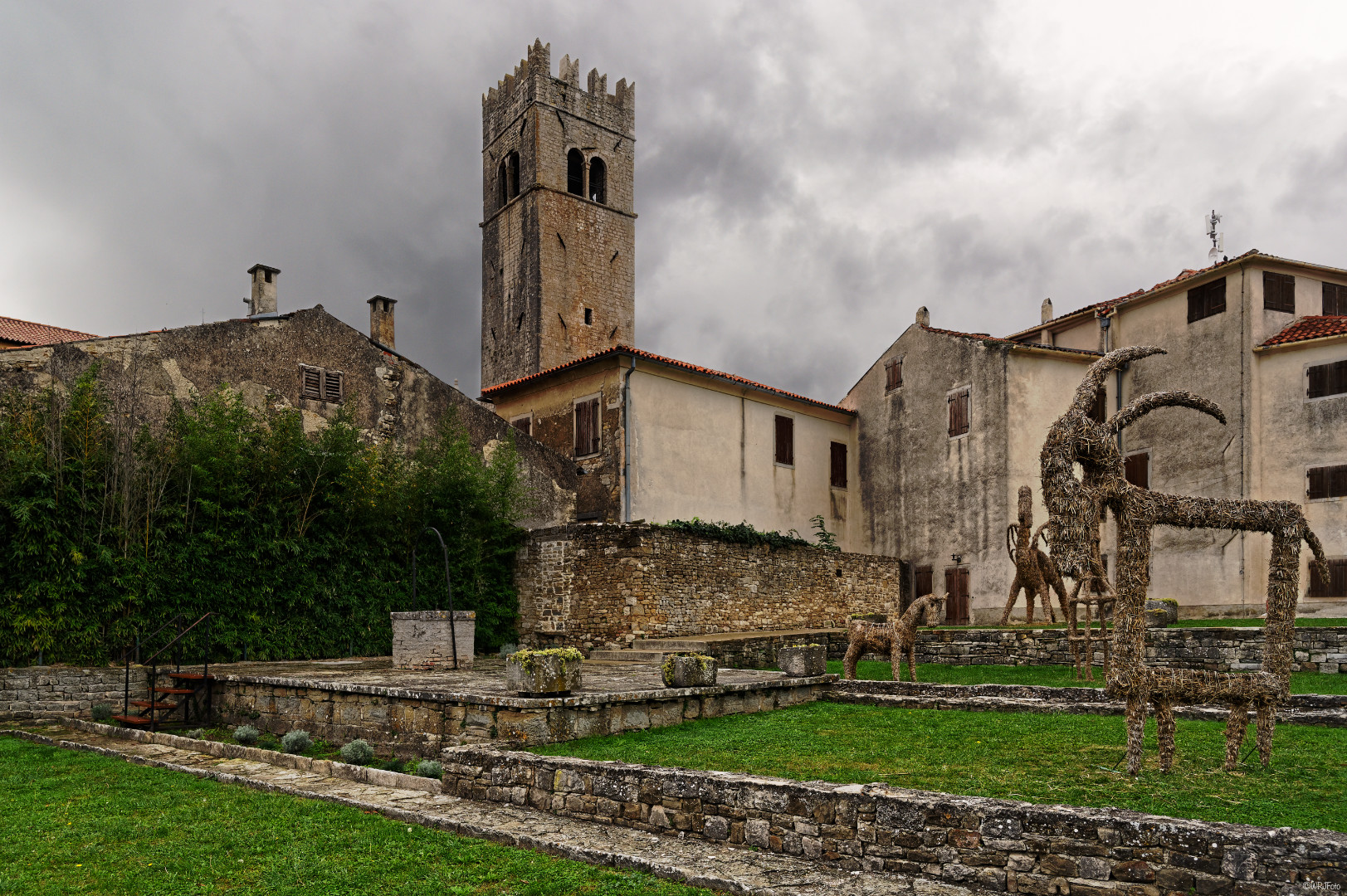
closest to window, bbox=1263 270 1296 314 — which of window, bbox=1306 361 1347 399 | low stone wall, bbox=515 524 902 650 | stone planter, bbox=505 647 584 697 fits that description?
window, bbox=1306 361 1347 399

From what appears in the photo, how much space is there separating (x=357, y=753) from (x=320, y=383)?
11890mm

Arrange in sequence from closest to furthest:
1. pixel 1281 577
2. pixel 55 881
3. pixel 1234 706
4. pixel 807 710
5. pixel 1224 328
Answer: pixel 55 881 → pixel 1234 706 → pixel 1281 577 → pixel 807 710 → pixel 1224 328

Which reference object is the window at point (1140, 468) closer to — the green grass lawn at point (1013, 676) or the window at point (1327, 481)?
the window at point (1327, 481)

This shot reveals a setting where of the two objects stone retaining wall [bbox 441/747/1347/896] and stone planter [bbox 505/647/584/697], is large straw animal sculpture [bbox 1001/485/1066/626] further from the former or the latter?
stone retaining wall [bbox 441/747/1347/896]

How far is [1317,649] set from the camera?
1341cm

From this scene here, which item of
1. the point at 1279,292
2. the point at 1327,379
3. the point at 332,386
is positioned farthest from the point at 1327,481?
the point at 332,386

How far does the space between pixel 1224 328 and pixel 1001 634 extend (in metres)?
11.8

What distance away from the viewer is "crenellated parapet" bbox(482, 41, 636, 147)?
37188 millimetres

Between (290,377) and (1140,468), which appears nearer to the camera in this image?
(290,377)

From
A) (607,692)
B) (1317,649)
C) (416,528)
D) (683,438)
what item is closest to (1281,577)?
(607,692)

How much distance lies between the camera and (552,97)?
3747cm

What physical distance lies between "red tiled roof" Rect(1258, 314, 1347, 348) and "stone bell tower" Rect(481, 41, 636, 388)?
75.5 ft

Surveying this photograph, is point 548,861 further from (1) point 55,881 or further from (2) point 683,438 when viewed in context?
(2) point 683,438

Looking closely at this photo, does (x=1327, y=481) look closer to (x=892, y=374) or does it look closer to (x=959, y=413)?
(x=959, y=413)
